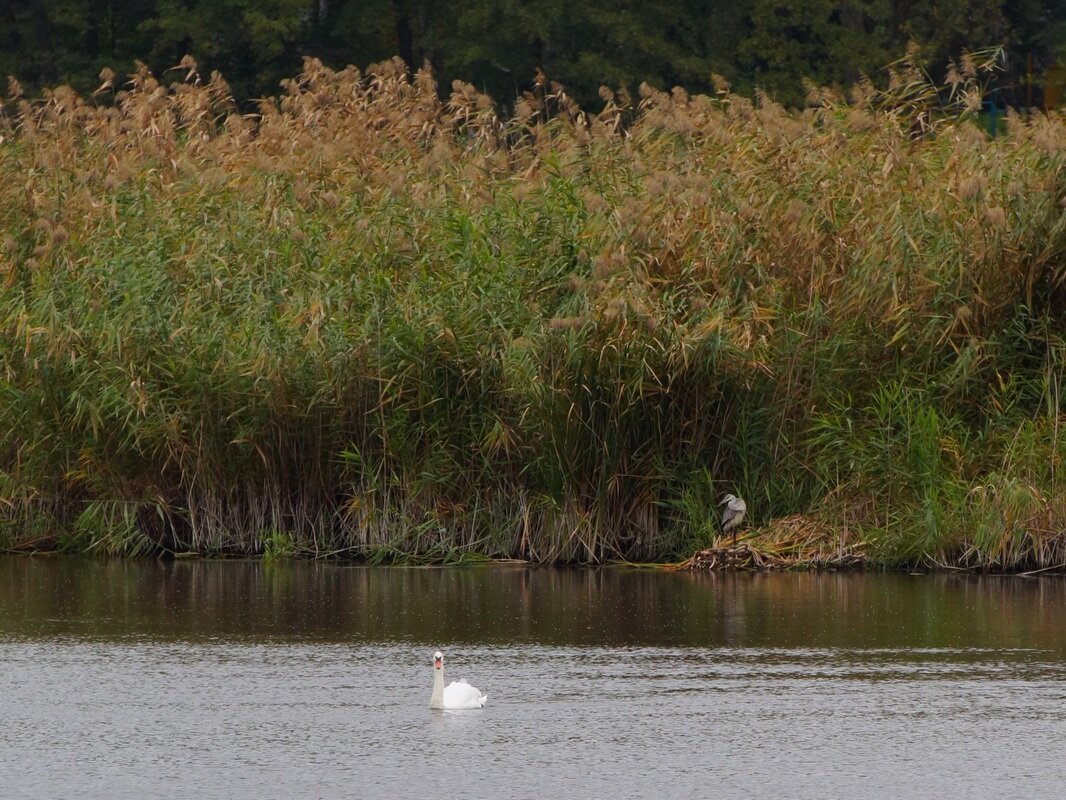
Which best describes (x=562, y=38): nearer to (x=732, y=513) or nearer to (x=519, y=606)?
(x=732, y=513)

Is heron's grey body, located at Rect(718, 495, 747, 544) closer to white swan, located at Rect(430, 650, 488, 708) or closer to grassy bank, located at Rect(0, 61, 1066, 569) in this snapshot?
grassy bank, located at Rect(0, 61, 1066, 569)

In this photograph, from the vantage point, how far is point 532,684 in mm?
8578

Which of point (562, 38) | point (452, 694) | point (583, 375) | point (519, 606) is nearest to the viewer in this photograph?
point (452, 694)

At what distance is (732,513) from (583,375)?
1339 mm

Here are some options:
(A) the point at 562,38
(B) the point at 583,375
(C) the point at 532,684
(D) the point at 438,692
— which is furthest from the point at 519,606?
(A) the point at 562,38

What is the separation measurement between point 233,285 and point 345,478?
1.78 m

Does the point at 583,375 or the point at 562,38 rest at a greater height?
the point at 562,38

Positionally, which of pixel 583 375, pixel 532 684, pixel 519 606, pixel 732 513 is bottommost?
pixel 532 684

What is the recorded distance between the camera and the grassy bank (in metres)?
12.4

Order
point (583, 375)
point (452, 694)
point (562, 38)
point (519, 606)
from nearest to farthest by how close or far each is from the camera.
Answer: point (452, 694) < point (519, 606) < point (583, 375) < point (562, 38)

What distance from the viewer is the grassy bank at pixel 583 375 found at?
12.4m

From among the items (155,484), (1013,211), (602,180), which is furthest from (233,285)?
(1013,211)

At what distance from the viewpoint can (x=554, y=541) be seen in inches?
490

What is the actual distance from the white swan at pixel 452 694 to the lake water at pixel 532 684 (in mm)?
67
